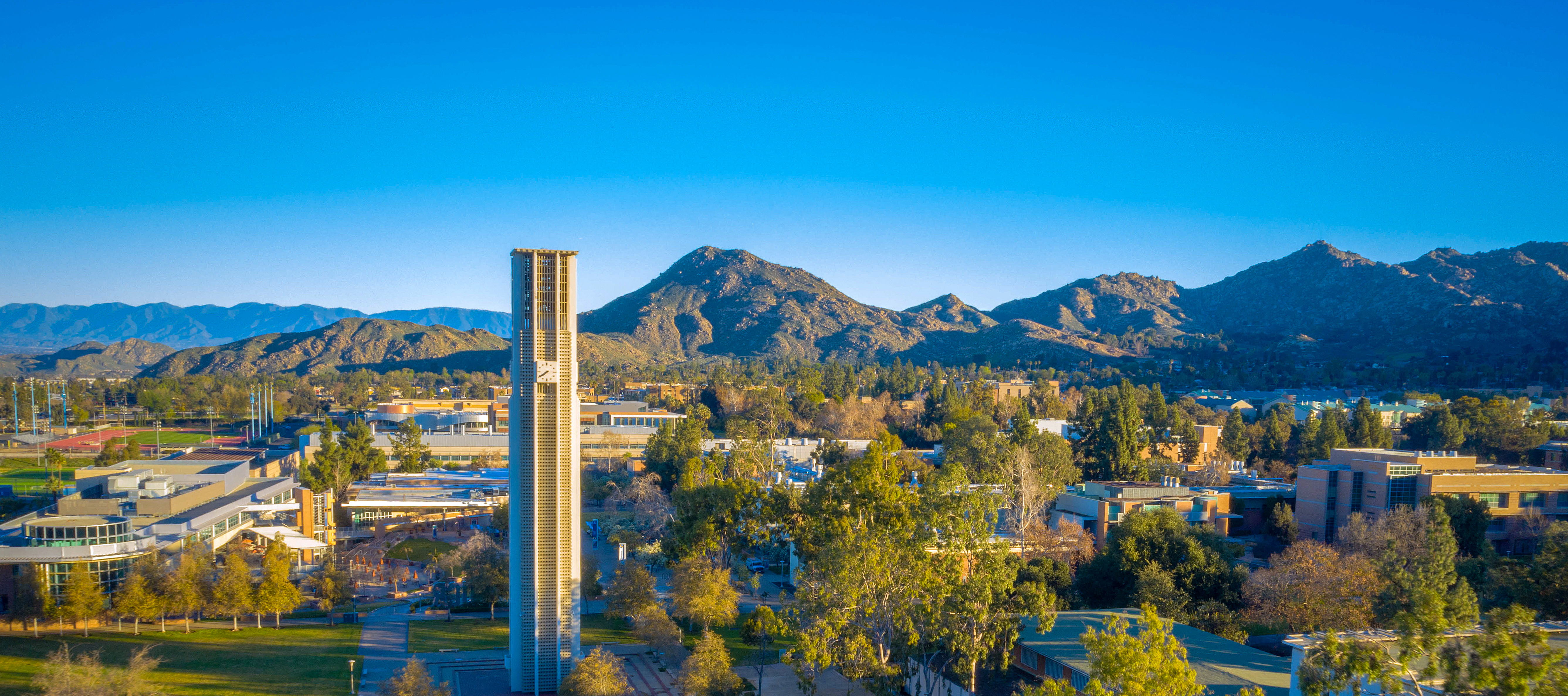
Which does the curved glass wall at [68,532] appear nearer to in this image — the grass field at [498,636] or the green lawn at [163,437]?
the grass field at [498,636]

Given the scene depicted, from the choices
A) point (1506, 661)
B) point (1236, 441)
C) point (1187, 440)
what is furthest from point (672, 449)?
point (1506, 661)

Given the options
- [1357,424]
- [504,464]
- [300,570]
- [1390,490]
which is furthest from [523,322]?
[1357,424]

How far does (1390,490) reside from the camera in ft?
141

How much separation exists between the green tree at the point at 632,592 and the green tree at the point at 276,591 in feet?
34.0

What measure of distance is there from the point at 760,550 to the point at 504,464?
1338 inches

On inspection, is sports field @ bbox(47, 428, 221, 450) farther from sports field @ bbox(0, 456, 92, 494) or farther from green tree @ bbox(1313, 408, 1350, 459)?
green tree @ bbox(1313, 408, 1350, 459)

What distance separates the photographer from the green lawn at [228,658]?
77.2 feet

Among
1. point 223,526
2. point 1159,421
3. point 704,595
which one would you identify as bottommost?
point 223,526

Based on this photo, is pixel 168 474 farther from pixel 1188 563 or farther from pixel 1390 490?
pixel 1390 490

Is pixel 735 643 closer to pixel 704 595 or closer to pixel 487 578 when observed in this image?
pixel 704 595

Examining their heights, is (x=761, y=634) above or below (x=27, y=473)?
above

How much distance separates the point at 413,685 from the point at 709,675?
6839 mm

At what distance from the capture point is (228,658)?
26.0 meters

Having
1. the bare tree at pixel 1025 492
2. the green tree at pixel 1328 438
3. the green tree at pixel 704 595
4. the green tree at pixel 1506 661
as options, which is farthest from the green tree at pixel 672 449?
the green tree at pixel 1506 661
